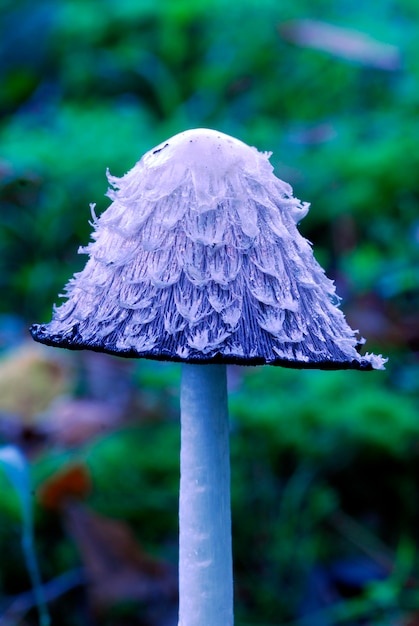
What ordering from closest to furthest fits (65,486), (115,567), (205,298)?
1. (205,298)
2. (115,567)
3. (65,486)

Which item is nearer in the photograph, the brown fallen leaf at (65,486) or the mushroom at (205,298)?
the mushroom at (205,298)

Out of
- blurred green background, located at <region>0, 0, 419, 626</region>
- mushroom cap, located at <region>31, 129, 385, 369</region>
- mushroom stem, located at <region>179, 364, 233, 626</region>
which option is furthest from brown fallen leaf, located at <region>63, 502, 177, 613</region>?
mushroom cap, located at <region>31, 129, 385, 369</region>

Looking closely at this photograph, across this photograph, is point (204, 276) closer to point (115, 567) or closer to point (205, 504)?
point (205, 504)

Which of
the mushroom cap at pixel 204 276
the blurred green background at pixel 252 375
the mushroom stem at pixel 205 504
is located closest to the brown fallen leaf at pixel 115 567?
the blurred green background at pixel 252 375

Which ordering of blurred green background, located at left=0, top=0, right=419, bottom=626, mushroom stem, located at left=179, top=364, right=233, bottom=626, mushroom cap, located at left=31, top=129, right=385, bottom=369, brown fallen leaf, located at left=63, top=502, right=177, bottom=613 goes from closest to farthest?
mushroom cap, located at left=31, top=129, right=385, bottom=369, mushroom stem, located at left=179, top=364, right=233, bottom=626, brown fallen leaf, located at left=63, top=502, right=177, bottom=613, blurred green background, located at left=0, top=0, right=419, bottom=626

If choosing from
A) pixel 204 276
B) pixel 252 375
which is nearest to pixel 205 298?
pixel 204 276

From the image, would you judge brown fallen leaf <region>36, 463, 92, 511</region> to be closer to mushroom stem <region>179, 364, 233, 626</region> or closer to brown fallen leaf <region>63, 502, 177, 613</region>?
brown fallen leaf <region>63, 502, 177, 613</region>

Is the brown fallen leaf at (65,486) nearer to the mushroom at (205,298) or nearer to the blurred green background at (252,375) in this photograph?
the blurred green background at (252,375)
